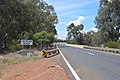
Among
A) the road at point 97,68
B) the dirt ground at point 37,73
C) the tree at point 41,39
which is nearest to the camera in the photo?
the dirt ground at point 37,73

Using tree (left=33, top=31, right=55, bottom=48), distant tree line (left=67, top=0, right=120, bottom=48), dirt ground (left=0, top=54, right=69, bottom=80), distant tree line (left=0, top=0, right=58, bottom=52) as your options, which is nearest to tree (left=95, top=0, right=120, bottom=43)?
distant tree line (left=67, top=0, right=120, bottom=48)

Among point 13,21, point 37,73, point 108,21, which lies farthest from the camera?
point 108,21

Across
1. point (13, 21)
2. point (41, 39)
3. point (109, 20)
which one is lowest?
point (41, 39)

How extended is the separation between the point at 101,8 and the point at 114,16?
247 inches

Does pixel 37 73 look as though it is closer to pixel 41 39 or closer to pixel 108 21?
pixel 41 39

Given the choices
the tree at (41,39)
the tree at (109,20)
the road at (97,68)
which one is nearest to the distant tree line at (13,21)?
the tree at (41,39)

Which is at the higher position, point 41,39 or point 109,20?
point 109,20

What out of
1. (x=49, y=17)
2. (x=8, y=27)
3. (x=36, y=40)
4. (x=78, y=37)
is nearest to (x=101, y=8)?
(x=49, y=17)

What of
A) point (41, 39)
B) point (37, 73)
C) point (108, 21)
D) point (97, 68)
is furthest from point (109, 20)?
point (37, 73)

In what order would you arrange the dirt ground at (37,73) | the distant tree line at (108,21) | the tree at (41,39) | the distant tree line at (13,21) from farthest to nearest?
the distant tree line at (108,21)
the tree at (41,39)
the distant tree line at (13,21)
the dirt ground at (37,73)

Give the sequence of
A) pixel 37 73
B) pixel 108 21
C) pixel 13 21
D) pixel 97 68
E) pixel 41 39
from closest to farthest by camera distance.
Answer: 1. pixel 37 73
2. pixel 97 68
3. pixel 13 21
4. pixel 41 39
5. pixel 108 21

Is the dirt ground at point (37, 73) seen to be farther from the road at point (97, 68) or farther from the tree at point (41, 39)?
the tree at point (41, 39)

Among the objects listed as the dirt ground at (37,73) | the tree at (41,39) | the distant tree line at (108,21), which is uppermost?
the distant tree line at (108,21)

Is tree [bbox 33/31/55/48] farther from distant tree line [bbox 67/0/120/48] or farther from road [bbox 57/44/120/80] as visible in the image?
road [bbox 57/44/120/80]
